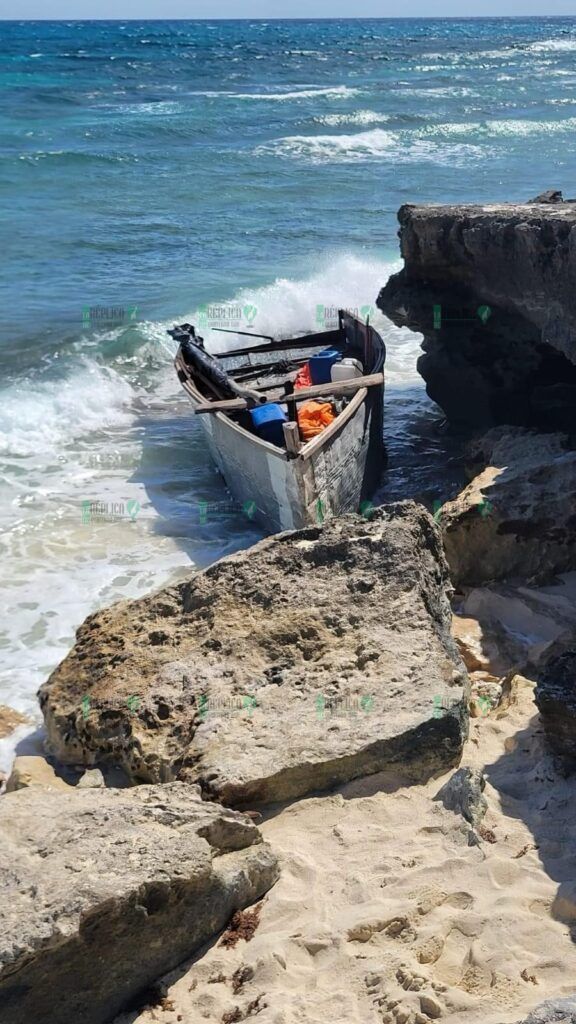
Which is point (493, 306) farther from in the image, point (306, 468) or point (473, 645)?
point (473, 645)

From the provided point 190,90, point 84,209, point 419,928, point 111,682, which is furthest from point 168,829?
point 190,90

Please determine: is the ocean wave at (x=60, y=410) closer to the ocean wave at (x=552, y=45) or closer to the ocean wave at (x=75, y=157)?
the ocean wave at (x=75, y=157)

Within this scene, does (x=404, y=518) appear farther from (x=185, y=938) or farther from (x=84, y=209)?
(x=84, y=209)

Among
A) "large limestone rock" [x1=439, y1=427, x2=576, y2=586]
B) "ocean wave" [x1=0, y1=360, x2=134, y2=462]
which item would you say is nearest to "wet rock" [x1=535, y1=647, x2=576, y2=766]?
"large limestone rock" [x1=439, y1=427, x2=576, y2=586]

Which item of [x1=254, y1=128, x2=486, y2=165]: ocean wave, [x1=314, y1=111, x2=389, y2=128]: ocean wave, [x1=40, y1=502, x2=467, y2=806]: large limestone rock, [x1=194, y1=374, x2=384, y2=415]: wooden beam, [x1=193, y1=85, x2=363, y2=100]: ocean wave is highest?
[x1=193, y1=85, x2=363, y2=100]: ocean wave

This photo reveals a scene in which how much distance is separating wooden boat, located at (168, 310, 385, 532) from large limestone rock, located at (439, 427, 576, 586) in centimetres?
151

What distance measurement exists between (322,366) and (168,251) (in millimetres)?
10581

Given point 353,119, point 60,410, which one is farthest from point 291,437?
point 353,119

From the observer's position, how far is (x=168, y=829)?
4.88 m

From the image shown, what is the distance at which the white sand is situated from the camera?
4293 mm

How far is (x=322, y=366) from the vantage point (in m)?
13.1

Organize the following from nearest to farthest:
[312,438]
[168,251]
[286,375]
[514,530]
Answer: [514,530] → [312,438] → [286,375] → [168,251]

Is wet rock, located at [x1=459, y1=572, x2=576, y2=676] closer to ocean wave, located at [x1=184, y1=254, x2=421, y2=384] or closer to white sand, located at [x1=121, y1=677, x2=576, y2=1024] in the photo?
white sand, located at [x1=121, y1=677, x2=576, y2=1024]

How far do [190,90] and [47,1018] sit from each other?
4820 centimetres
